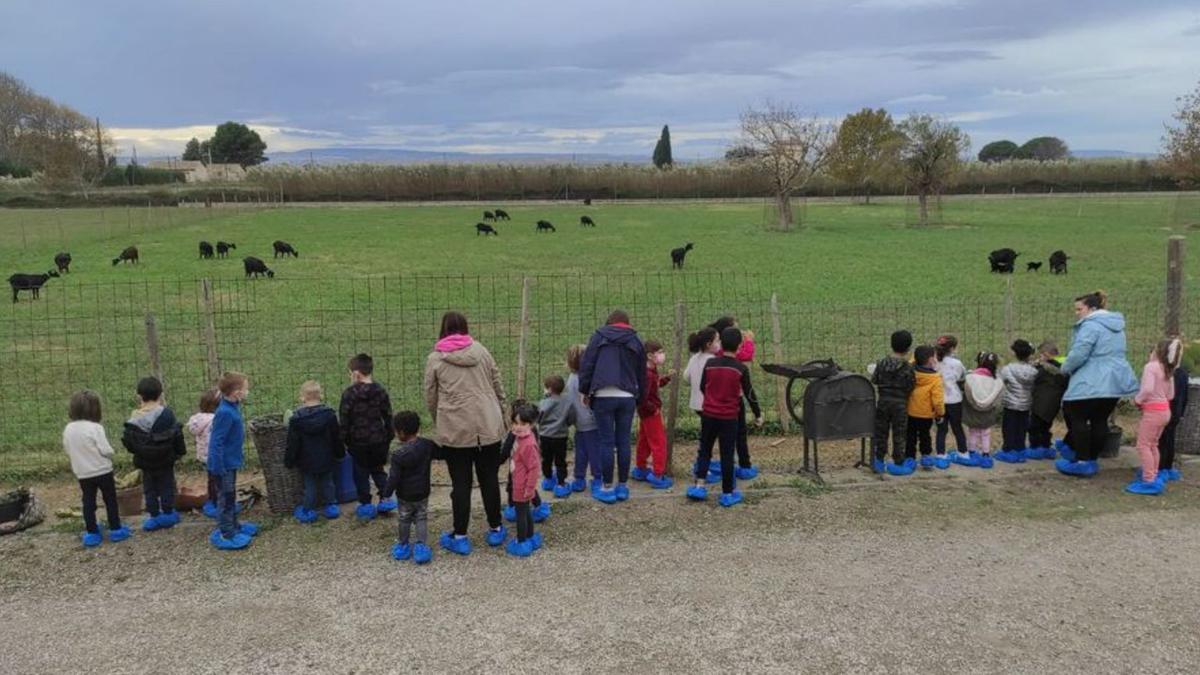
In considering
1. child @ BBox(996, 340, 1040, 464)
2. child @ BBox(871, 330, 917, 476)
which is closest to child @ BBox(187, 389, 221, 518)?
child @ BBox(871, 330, 917, 476)

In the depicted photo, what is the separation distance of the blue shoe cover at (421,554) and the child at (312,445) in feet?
3.27

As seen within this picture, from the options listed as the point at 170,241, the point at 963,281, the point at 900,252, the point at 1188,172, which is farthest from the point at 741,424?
the point at 1188,172

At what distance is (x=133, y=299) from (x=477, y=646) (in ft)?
48.0

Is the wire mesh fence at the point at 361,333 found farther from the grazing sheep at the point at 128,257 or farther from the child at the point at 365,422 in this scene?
the grazing sheep at the point at 128,257

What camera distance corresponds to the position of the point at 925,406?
22.4 ft

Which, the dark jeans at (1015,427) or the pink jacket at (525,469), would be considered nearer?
the pink jacket at (525,469)

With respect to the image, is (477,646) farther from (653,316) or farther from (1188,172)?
(1188,172)

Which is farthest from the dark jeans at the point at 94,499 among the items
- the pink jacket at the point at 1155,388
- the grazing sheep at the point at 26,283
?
the grazing sheep at the point at 26,283

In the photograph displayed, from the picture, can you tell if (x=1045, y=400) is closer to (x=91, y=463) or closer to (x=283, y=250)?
(x=91, y=463)

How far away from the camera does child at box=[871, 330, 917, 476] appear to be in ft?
22.1

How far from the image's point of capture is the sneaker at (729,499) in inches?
242

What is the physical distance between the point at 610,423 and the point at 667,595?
1.72m

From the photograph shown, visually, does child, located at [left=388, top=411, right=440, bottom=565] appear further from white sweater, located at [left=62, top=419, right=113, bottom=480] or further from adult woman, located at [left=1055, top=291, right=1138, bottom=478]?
adult woman, located at [left=1055, top=291, right=1138, bottom=478]

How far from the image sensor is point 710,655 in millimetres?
4164
